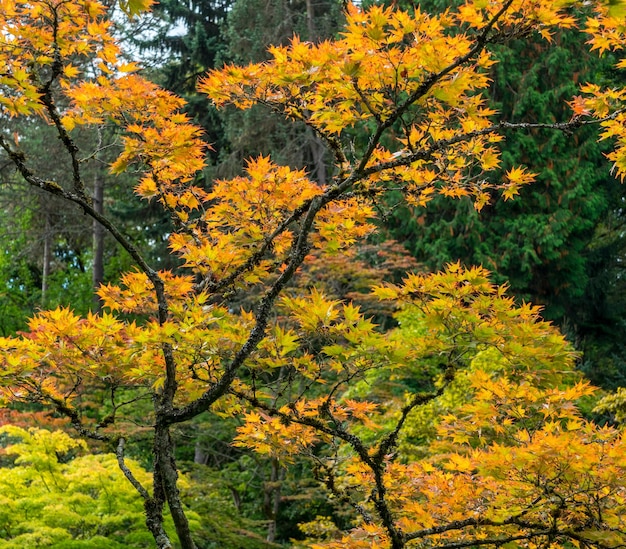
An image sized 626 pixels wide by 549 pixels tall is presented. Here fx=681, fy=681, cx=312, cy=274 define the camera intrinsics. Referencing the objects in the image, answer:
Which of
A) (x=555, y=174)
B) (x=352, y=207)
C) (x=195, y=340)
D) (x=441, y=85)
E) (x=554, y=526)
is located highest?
(x=555, y=174)

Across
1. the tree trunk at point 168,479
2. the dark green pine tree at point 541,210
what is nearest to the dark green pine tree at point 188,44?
the dark green pine tree at point 541,210

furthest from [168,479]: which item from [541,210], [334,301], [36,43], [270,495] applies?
[541,210]

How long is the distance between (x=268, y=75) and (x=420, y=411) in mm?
4487

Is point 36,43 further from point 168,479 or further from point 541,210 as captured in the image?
point 541,210

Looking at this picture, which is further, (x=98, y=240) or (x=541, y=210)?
(x=98, y=240)

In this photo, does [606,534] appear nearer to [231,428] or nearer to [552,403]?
[552,403]

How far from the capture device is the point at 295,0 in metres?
12.5

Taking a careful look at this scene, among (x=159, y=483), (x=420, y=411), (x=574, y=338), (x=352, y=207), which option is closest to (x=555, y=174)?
(x=574, y=338)

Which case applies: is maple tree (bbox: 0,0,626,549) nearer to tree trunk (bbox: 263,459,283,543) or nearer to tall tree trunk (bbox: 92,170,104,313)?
tree trunk (bbox: 263,459,283,543)

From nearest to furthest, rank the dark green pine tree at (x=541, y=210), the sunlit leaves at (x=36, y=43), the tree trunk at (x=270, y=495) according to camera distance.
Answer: the sunlit leaves at (x=36, y=43)
the tree trunk at (x=270, y=495)
the dark green pine tree at (x=541, y=210)

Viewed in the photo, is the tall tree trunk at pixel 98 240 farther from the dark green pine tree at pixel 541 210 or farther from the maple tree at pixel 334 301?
the maple tree at pixel 334 301

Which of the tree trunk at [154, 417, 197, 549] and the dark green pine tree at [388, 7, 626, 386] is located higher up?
the dark green pine tree at [388, 7, 626, 386]

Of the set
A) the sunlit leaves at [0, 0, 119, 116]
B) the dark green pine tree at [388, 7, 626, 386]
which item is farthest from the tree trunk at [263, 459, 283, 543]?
the sunlit leaves at [0, 0, 119, 116]

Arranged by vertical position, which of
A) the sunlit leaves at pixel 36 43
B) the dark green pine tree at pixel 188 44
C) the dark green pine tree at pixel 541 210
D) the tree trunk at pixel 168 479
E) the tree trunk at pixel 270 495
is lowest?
the tree trunk at pixel 270 495
